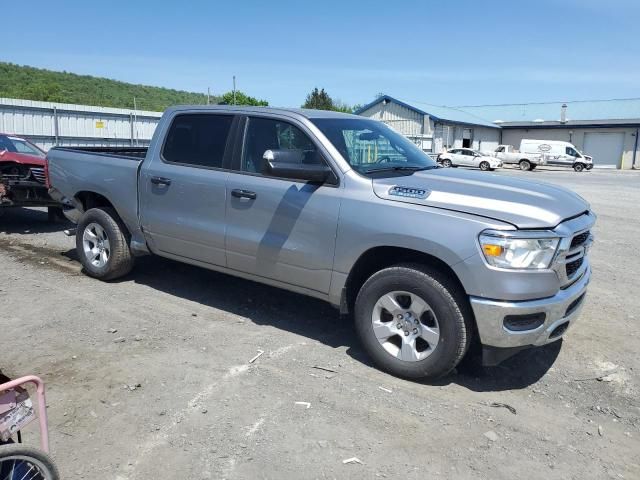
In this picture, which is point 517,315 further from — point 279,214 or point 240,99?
point 240,99

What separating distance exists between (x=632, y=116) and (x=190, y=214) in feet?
189

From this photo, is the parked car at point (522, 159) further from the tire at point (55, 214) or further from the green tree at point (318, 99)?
the tire at point (55, 214)

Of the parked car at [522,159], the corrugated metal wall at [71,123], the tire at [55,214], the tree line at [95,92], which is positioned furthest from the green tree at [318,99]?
the tire at [55,214]

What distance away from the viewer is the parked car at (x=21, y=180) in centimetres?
865

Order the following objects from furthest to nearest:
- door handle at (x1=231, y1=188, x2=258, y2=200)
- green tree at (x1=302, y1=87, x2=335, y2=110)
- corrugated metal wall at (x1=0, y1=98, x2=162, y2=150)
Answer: green tree at (x1=302, y1=87, x2=335, y2=110)
corrugated metal wall at (x1=0, y1=98, x2=162, y2=150)
door handle at (x1=231, y1=188, x2=258, y2=200)

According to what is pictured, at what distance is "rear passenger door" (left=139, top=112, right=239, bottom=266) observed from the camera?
16.9 ft

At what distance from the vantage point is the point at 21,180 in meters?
8.78

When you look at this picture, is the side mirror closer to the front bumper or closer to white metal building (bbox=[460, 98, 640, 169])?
the front bumper

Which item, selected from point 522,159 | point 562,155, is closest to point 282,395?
point 522,159

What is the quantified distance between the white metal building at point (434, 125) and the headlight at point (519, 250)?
3951 cm

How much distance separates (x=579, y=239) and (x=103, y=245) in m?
4.83

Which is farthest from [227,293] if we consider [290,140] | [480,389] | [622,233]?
[622,233]

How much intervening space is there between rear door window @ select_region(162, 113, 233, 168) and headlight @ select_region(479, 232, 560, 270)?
262cm

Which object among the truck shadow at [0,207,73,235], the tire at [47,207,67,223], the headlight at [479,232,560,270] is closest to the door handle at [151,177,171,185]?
the headlight at [479,232,560,270]
